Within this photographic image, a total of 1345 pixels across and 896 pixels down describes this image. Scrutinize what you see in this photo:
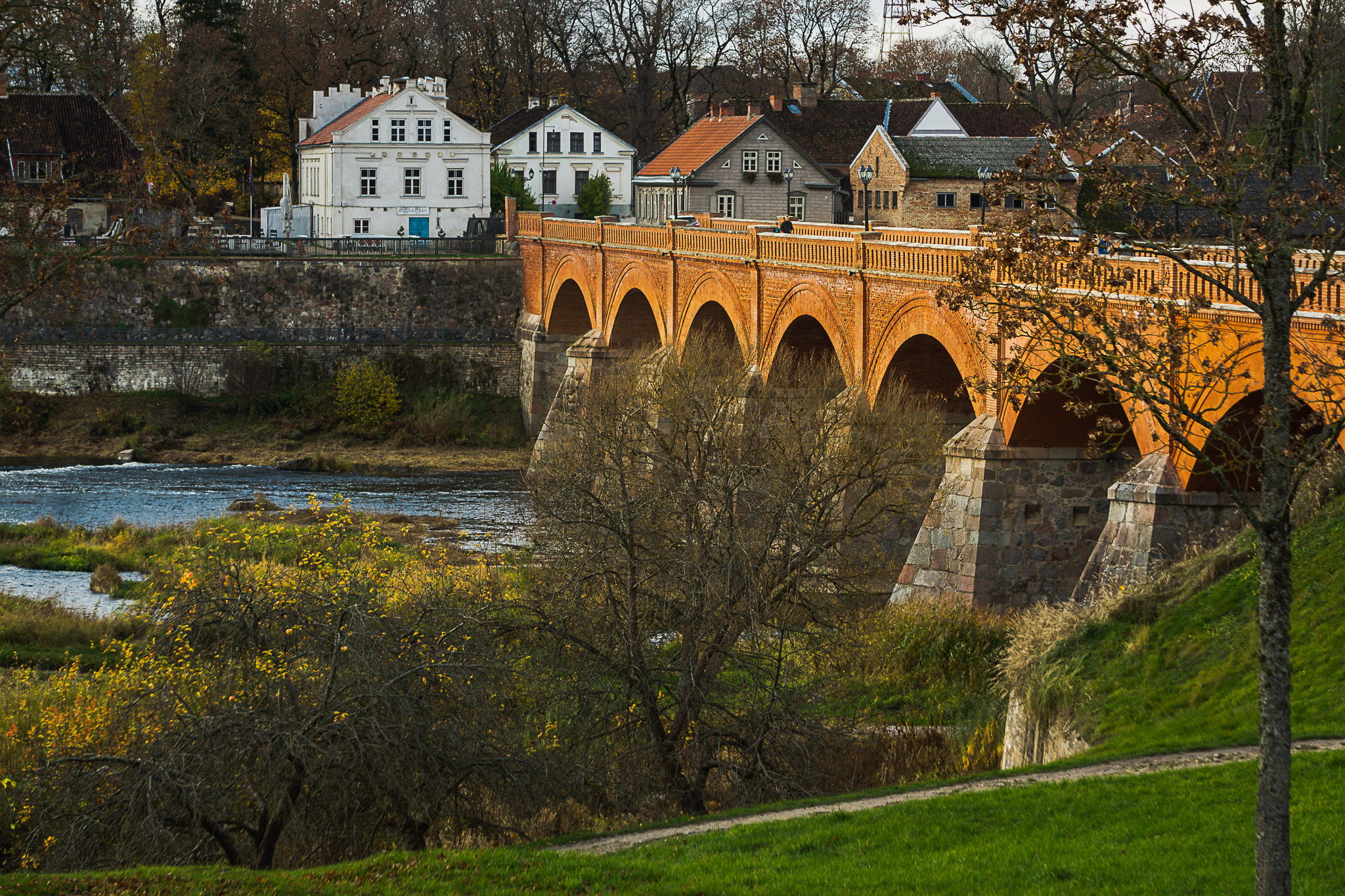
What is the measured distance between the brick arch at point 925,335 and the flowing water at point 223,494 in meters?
11.1

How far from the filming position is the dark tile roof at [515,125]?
7269cm

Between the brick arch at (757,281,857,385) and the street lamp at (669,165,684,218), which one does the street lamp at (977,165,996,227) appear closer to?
the brick arch at (757,281,857,385)

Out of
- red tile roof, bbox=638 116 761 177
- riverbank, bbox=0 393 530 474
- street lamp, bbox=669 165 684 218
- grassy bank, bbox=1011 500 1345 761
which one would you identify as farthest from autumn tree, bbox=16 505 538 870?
red tile roof, bbox=638 116 761 177

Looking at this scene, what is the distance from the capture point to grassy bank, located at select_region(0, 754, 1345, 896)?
982cm

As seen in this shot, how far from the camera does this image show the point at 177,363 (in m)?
56.0

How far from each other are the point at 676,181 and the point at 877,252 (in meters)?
15.3

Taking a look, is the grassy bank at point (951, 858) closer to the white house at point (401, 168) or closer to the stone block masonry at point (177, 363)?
the stone block masonry at point (177, 363)

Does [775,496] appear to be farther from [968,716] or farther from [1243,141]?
[1243,141]

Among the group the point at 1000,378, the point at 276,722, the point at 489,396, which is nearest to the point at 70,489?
the point at 489,396

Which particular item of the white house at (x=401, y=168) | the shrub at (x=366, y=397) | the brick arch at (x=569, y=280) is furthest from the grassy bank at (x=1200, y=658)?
the white house at (x=401, y=168)

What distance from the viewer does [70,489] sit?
→ 45.1 meters

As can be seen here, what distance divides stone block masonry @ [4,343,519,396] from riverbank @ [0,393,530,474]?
705mm

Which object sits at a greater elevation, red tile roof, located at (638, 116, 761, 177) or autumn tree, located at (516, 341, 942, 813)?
red tile roof, located at (638, 116, 761, 177)

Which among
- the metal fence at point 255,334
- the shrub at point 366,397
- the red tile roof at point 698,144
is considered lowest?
the shrub at point 366,397
